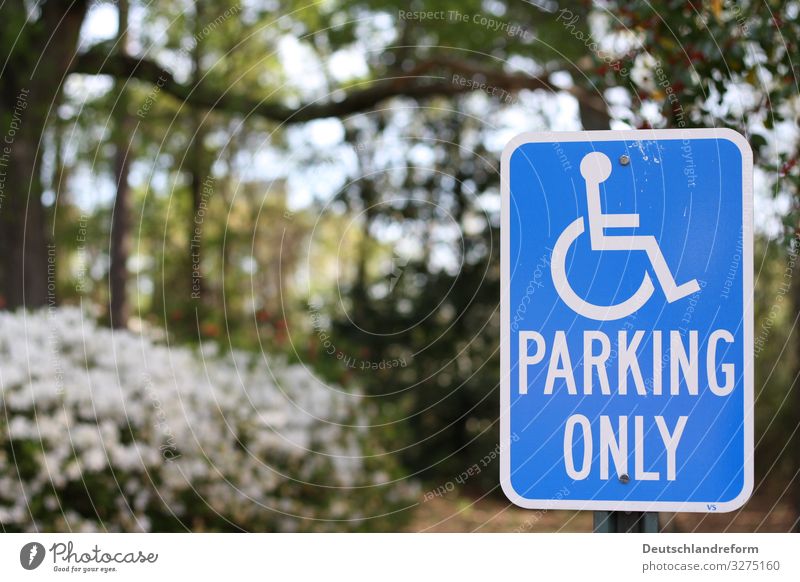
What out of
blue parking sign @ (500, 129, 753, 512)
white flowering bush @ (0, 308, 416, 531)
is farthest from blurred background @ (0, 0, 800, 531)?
blue parking sign @ (500, 129, 753, 512)

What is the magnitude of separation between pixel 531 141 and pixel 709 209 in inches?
14.3

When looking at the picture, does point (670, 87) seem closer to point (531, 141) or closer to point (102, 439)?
point (531, 141)

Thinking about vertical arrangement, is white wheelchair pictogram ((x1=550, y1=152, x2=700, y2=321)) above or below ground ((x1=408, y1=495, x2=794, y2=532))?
above

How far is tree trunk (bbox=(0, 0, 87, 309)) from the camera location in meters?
7.37

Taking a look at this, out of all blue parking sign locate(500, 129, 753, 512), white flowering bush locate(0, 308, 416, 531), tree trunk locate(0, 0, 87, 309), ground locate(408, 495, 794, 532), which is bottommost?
ground locate(408, 495, 794, 532)

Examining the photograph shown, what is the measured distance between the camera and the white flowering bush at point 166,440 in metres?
4.72

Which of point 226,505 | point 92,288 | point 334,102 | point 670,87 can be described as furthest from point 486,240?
point 92,288

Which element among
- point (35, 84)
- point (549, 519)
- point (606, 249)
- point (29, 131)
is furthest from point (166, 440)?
point (549, 519)

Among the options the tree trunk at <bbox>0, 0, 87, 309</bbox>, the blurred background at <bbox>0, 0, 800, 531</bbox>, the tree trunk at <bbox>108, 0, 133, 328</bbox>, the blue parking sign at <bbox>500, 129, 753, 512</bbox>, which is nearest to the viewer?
the blue parking sign at <bbox>500, 129, 753, 512</bbox>

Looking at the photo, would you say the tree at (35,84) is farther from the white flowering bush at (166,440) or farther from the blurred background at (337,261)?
the white flowering bush at (166,440)

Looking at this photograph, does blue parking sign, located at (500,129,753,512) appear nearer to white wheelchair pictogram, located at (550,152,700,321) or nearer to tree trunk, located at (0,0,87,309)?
white wheelchair pictogram, located at (550,152,700,321)

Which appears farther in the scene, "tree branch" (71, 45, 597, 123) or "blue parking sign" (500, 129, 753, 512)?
"tree branch" (71, 45, 597, 123)

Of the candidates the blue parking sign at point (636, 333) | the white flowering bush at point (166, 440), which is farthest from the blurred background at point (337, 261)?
the blue parking sign at point (636, 333)

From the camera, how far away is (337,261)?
416 inches
